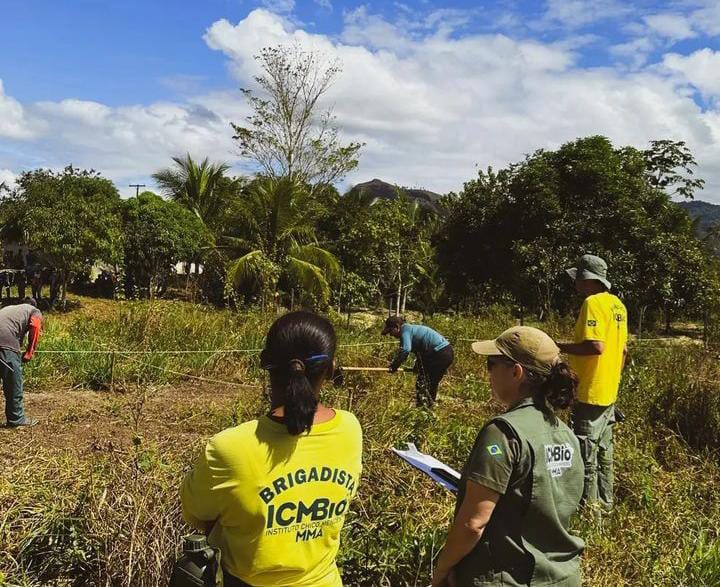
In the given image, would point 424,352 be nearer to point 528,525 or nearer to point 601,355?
point 601,355

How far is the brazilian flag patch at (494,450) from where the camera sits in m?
1.75

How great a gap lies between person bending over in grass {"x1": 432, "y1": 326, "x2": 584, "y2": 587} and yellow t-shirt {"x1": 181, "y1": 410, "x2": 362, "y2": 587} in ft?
1.12

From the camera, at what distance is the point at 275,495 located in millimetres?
1608

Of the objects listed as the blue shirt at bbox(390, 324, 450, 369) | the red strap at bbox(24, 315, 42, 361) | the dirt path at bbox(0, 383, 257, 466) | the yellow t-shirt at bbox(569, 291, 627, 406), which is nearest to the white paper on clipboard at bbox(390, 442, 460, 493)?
the yellow t-shirt at bbox(569, 291, 627, 406)

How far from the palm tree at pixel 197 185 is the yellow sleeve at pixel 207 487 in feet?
68.7

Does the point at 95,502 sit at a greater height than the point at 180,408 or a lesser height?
greater

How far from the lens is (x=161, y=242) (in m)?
16.9

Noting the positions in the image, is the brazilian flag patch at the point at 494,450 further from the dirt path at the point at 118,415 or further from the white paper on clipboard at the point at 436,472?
the dirt path at the point at 118,415

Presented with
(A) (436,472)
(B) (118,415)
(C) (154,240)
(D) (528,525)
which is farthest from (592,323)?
(C) (154,240)

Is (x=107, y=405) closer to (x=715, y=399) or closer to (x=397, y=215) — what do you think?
(x=715, y=399)

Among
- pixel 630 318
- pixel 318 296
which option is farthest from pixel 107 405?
pixel 630 318

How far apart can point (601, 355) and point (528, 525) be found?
2273mm

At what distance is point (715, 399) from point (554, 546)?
4.61 meters

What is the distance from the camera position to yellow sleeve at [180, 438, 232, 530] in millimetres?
1551
